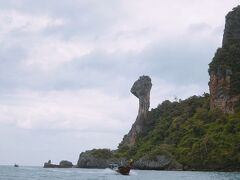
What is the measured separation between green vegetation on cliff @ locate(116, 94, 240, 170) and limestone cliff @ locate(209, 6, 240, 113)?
460 centimetres

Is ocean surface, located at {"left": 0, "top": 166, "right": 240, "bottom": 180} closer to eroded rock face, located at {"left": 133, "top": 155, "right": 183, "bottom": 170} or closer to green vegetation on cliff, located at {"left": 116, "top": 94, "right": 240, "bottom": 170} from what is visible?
green vegetation on cliff, located at {"left": 116, "top": 94, "right": 240, "bottom": 170}

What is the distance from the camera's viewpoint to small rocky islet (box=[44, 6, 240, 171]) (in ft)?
456

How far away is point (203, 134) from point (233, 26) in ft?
163

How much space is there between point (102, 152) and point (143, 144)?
78.5 feet

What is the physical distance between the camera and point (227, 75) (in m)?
172

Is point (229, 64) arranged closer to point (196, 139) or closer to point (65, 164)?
point (196, 139)

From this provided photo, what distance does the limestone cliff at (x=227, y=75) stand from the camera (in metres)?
170

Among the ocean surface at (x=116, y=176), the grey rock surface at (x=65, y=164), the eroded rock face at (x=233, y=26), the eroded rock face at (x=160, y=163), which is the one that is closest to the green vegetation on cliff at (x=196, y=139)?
the eroded rock face at (x=160, y=163)

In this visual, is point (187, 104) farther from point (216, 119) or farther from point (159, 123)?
point (216, 119)

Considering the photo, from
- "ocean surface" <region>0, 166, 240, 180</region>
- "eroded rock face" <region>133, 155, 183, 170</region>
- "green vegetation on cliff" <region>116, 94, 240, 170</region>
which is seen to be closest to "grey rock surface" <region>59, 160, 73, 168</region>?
"green vegetation on cliff" <region>116, 94, 240, 170</region>

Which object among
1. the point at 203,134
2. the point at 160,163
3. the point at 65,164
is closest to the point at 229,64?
the point at 203,134

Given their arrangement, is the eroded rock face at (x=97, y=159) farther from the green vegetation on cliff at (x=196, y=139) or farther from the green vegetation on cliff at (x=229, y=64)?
the green vegetation on cliff at (x=229, y=64)

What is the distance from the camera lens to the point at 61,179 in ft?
270

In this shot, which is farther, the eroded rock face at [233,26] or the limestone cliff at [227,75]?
the eroded rock face at [233,26]
